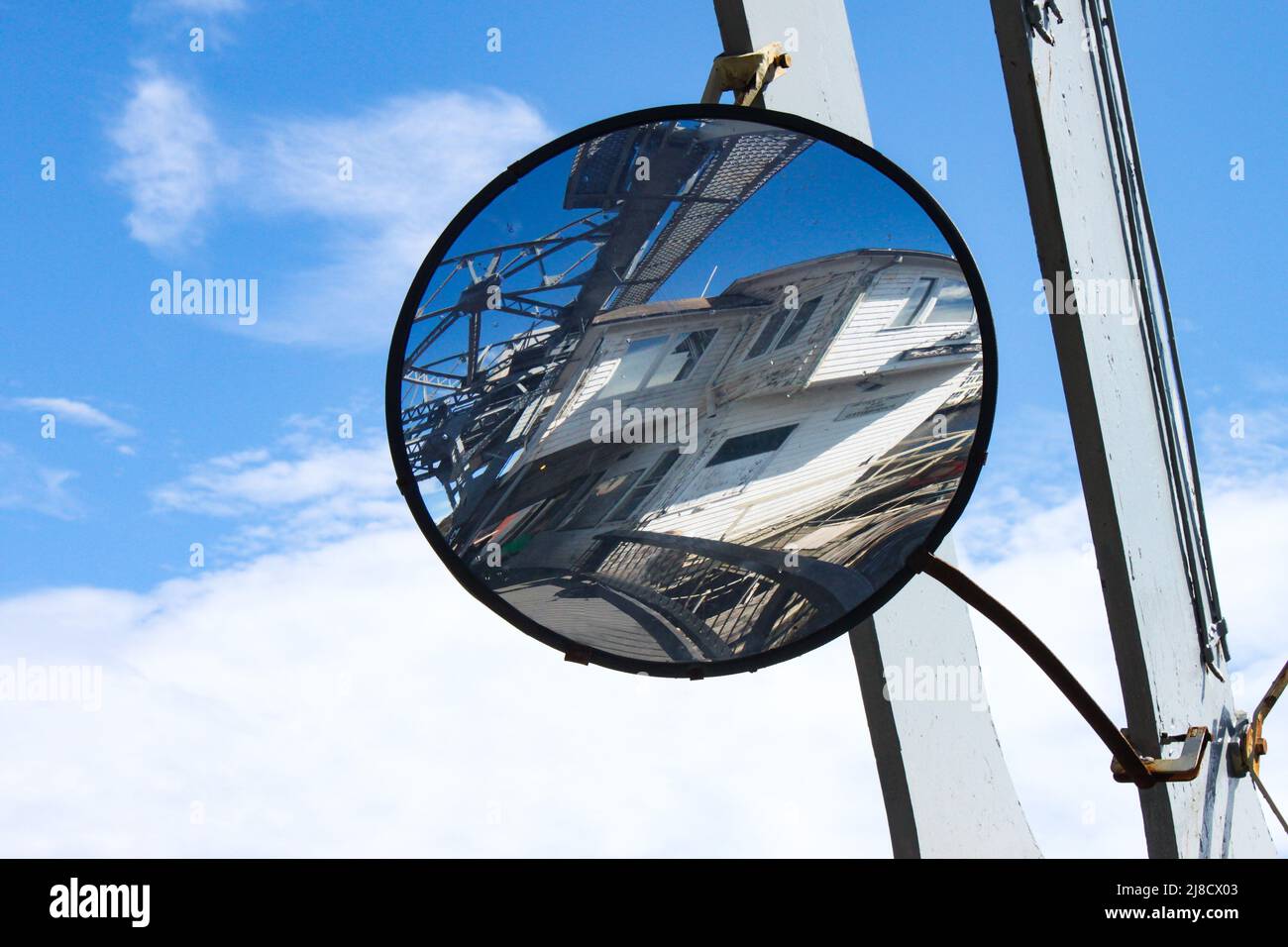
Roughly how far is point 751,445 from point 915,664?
103 centimetres

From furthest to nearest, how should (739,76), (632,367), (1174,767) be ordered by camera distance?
(1174,767) → (739,76) → (632,367)

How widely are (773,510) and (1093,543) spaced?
115 centimetres

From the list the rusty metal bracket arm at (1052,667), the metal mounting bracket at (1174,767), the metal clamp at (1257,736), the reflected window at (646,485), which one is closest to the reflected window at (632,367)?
the reflected window at (646,485)

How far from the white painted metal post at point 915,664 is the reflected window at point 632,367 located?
94 cm

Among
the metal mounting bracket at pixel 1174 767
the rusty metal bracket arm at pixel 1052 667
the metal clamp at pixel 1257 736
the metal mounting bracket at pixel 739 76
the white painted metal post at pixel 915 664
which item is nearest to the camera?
the rusty metal bracket arm at pixel 1052 667

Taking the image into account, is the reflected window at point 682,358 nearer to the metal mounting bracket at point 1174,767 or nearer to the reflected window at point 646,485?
the reflected window at point 646,485

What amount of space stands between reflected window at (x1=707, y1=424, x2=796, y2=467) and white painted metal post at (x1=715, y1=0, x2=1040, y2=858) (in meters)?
0.85

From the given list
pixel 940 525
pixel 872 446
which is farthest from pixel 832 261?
pixel 940 525

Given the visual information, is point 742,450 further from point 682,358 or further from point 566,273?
point 566,273

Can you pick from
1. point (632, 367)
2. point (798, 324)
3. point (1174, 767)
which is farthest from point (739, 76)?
point (1174, 767)

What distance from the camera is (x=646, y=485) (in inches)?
80.0

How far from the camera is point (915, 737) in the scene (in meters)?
2.80

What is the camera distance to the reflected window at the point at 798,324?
204 cm
